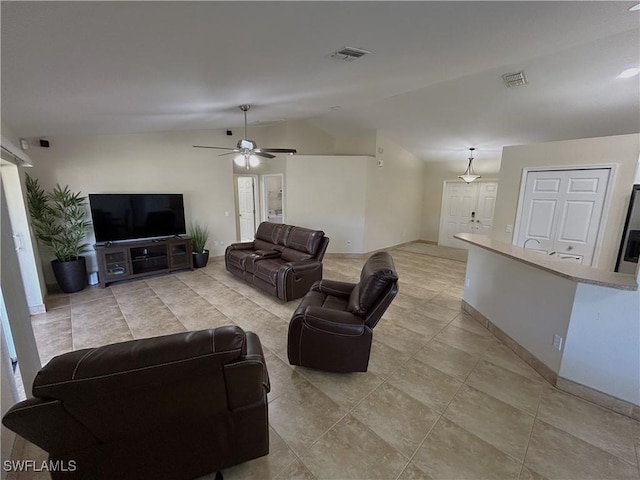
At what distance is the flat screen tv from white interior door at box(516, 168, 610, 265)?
233 inches

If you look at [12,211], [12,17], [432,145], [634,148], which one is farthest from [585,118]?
[12,211]

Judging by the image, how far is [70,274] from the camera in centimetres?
415

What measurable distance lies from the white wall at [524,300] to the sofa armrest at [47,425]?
3.22m

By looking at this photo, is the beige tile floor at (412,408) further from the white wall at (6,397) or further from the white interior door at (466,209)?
the white interior door at (466,209)

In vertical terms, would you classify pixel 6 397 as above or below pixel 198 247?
below

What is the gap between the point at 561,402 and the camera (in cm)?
207

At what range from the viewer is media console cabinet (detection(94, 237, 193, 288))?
445cm

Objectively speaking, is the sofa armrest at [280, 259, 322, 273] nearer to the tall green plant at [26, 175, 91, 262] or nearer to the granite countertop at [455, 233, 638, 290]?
the granite countertop at [455, 233, 638, 290]

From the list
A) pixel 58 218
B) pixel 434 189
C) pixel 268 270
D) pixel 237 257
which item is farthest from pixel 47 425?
pixel 434 189

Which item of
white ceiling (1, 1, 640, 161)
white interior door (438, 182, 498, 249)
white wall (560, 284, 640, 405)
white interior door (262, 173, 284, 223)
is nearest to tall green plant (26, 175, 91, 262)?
white ceiling (1, 1, 640, 161)

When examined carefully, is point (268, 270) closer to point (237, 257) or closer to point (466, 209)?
point (237, 257)

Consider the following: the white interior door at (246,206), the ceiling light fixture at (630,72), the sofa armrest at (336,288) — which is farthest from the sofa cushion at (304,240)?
the ceiling light fixture at (630,72)

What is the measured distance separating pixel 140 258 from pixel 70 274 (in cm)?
96

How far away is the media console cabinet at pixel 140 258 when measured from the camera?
4449mm
